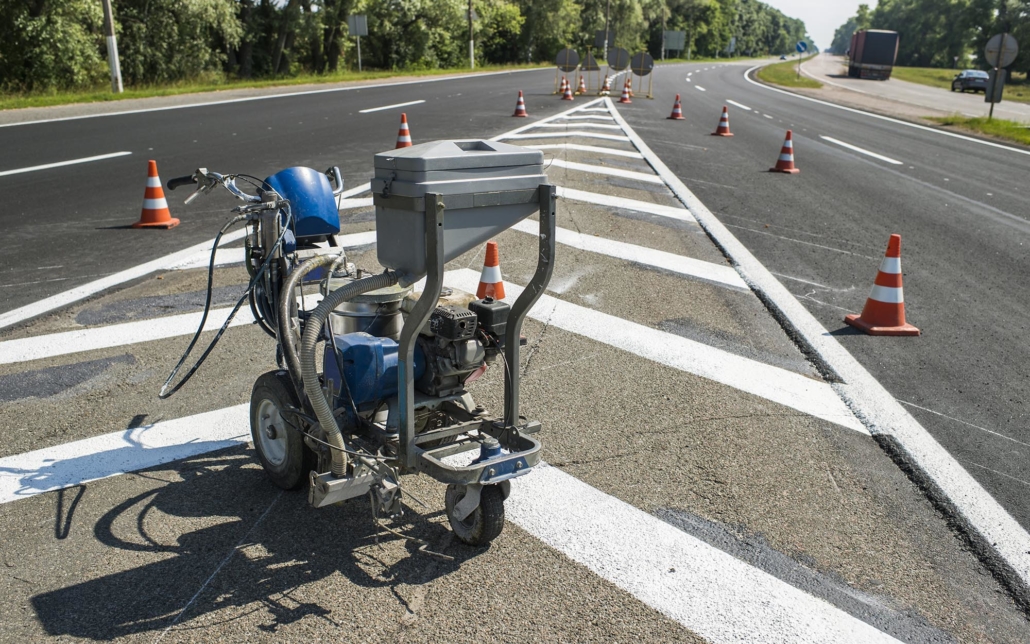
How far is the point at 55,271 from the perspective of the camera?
23.6ft

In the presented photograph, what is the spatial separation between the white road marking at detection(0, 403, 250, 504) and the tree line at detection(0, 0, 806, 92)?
2567 cm

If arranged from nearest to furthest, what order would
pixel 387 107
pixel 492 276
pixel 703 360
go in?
pixel 703 360, pixel 492 276, pixel 387 107

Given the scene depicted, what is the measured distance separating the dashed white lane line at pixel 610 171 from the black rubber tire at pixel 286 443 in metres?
9.32

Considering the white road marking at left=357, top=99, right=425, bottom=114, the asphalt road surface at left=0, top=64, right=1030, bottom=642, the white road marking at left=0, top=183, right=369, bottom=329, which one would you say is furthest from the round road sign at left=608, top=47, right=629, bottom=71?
the white road marking at left=0, top=183, right=369, bottom=329

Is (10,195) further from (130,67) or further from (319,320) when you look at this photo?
(130,67)

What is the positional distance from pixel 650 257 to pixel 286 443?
16.6 feet

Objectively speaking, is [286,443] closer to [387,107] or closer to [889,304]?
[889,304]

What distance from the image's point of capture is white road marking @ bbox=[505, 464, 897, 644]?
3041mm

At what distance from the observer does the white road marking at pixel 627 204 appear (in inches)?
400

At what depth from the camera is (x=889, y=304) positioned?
20.8 feet

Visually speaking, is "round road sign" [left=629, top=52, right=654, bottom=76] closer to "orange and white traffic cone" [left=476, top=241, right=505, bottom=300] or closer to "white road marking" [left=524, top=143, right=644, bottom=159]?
"white road marking" [left=524, top=143, right=644, bottom=159]

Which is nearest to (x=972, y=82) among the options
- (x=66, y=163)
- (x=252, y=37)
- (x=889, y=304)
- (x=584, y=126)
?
(x=252, y=37)

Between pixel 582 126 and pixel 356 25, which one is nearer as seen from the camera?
pixel 582 126

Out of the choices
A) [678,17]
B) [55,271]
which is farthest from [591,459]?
[678,17]
